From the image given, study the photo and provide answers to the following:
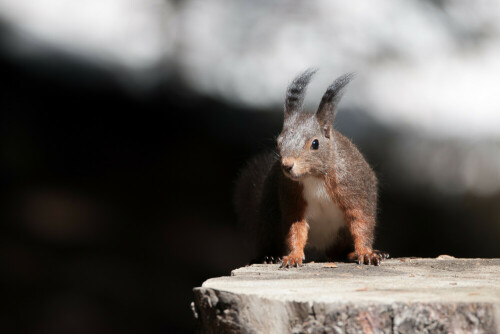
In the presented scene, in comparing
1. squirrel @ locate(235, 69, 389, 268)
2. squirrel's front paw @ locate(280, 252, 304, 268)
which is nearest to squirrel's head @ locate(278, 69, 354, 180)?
squirrel @ locate(235, 69, 389, 268)

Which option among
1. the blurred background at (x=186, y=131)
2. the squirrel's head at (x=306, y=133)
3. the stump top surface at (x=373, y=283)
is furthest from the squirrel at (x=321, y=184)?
the blurred background at (x=186, y=131)

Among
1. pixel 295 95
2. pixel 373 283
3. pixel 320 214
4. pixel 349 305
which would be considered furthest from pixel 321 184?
pixel 349 305

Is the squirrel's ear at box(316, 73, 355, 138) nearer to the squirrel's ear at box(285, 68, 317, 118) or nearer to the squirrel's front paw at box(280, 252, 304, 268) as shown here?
the squirrel's ear at box(285, 68, 317, 118)

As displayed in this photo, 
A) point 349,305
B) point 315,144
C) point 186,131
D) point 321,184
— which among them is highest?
point 186,131

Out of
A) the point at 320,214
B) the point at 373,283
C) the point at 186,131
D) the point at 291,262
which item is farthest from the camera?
the point at 186,131

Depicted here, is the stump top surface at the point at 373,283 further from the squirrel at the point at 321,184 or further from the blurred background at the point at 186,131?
the blurred background at the point at 186,131

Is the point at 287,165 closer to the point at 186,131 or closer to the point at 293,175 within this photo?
the point at 293,175

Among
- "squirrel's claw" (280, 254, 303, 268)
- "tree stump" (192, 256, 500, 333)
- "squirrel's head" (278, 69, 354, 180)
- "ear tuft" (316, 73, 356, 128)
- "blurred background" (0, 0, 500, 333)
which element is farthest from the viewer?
"blurred background" (0, 0, 500, 333)
